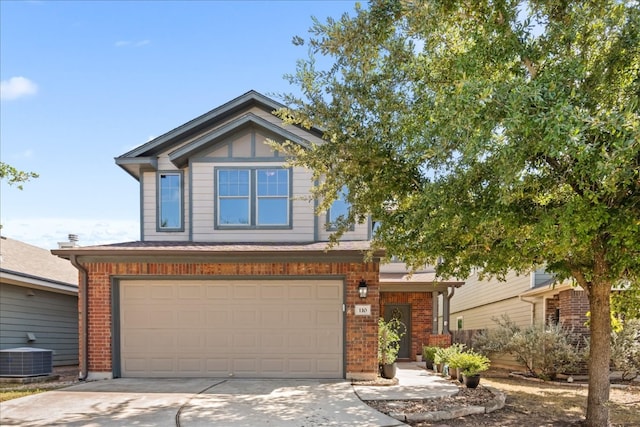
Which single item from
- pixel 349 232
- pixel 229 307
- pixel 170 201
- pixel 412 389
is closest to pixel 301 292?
pixel 229 307

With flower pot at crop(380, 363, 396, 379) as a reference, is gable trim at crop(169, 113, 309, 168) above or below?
above

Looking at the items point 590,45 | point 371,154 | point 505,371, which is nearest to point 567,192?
point 590,45

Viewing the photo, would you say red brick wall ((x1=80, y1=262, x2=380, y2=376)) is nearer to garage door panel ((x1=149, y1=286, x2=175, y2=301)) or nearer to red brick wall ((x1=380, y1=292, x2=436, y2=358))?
garage door panel ((x1=149, y1=286, x2=175, y2=301))

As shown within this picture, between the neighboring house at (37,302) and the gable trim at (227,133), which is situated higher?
the gable trim at (227,133)

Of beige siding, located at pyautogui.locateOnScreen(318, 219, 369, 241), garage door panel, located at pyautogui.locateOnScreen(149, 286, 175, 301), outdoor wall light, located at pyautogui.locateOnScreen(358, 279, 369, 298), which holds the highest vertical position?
beige siding, located at pyautogui.locateOnScreen(318, 219, 369, 241)

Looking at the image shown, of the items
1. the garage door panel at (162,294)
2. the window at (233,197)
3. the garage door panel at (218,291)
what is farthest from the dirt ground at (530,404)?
the window at (233,197)

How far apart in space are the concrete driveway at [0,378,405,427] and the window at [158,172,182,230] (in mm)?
3905

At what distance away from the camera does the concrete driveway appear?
22.2 feet

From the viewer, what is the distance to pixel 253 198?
11727mm

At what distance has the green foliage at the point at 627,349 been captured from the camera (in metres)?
11.0

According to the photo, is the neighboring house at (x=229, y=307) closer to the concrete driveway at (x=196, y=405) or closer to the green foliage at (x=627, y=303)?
the concrete driveway at (x=196, y=405)

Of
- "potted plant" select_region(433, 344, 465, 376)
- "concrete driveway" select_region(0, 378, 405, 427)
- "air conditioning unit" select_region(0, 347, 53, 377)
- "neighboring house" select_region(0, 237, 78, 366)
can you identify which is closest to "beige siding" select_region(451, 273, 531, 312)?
"potted plant" select_region(433, 344, 465, 376)

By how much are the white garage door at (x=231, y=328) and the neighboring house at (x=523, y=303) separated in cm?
365

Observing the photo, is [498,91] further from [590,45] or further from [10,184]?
[10,184]
